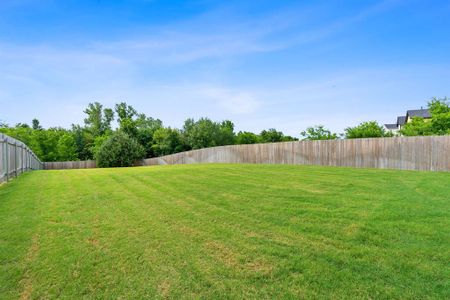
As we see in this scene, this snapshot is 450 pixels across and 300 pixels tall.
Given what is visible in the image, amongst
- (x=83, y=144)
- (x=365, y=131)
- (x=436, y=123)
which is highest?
(x=436, y=123)

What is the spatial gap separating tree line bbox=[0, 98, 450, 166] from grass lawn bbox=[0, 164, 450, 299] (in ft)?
78.0

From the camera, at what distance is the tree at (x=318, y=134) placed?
2753 centimetres

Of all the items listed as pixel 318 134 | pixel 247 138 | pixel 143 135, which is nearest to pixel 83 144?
pixel 143 135

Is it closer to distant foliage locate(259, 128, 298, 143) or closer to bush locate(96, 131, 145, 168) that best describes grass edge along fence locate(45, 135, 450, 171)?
bush locate(96, 131, 145, 168)

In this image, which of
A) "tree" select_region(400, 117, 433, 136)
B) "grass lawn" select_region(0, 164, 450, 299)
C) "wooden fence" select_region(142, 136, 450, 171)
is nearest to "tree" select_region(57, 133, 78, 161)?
"wooden fence" select_region(142, 136, 450, 171)

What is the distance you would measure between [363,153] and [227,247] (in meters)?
12.0

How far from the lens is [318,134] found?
27.9 meters

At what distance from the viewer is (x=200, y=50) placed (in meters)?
13.1

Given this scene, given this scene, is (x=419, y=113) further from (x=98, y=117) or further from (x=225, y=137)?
(x=98, y=117)

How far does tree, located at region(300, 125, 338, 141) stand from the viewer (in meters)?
27.5

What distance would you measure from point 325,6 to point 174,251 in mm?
10135

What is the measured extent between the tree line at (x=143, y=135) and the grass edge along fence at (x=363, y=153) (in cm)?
1218

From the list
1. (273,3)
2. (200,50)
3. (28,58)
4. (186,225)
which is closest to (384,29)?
(273,3)

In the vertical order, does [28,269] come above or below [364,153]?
below
